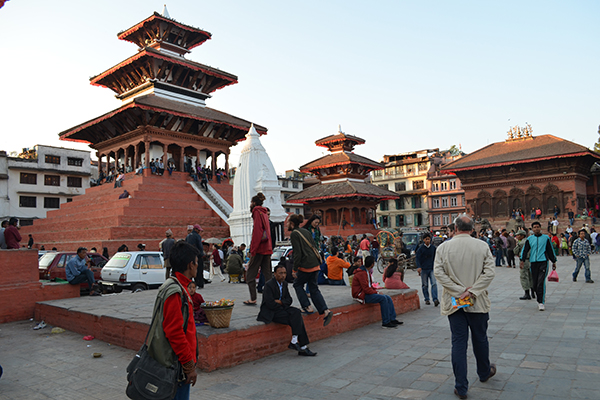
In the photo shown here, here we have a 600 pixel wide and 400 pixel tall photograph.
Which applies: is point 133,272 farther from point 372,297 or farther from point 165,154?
point 165,154

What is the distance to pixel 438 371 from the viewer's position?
4.87m

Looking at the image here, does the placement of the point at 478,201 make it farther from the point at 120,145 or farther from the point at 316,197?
the point at 120,145

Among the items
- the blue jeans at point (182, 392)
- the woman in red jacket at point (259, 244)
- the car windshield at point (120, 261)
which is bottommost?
the blue jeans at point (182, 392)

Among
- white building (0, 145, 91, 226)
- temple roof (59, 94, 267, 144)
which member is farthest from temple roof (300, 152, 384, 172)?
white building (0, 145, 91, 226)

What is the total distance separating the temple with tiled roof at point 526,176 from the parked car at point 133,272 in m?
36.9

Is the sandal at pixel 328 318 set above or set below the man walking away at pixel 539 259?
below

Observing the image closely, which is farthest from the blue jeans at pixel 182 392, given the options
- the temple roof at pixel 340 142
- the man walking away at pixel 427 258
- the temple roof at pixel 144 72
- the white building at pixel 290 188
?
the white building at pixel 290 188

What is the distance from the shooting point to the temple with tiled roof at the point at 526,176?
38.0 m

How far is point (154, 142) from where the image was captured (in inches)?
1164

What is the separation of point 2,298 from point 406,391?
818cm

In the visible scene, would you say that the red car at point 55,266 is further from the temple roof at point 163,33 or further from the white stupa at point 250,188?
the temple roof at point 163,33

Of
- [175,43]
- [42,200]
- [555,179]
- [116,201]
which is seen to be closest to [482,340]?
[116,201]

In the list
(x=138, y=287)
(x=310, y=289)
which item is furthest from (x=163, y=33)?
(x=310, y=289)

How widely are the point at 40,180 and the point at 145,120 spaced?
21019 mm
